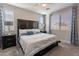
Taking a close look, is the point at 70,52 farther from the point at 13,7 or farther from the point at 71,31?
the point at 13,7

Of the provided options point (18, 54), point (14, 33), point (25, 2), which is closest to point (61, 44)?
point (18, 54)

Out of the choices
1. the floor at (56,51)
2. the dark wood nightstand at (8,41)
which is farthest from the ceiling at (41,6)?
the floor at (56,51)

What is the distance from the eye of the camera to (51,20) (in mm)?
1920

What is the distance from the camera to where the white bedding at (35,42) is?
1.65 m

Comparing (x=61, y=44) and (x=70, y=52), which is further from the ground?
(x=61, y=44)

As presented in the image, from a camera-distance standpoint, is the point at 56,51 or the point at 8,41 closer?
the point at 56,51

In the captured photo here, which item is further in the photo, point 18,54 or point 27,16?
point 27,16

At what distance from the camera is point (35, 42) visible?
1694 mm

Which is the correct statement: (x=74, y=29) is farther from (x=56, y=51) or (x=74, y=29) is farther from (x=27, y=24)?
(x=27, y=24)

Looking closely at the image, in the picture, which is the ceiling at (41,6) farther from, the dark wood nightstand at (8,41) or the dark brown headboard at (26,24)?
the dark wood nightstand at (8,41)

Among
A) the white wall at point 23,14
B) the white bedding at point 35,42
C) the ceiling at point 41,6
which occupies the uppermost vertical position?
the ceiling at point 41,6

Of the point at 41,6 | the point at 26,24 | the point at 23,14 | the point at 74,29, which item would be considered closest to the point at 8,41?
the point at 26,24

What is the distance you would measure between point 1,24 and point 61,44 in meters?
1.36

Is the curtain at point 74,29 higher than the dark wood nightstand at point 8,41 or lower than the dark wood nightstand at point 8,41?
higher
